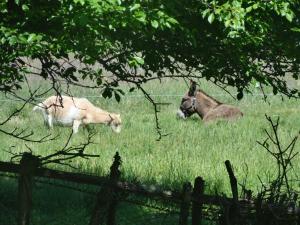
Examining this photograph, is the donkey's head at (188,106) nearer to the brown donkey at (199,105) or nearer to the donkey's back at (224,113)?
the brown donkey at (199,105)

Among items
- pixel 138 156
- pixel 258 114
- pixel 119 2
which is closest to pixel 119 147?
pixel 138 156

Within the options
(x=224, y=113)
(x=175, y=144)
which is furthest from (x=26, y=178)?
(x=224, y=113)

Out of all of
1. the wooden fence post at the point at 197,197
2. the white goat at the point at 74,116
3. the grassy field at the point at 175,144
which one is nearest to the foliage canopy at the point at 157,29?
the wooden fence post at the point at 197,197

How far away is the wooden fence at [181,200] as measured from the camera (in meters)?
4.95

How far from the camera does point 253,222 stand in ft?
16.3

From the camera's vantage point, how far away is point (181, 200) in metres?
5.05

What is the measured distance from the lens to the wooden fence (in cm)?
495

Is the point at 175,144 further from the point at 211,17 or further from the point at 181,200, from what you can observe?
the point at 181,200

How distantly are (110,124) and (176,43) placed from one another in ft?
46.8

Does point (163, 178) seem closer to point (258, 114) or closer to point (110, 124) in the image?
point (110, 124)

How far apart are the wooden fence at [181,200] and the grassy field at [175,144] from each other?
2.72 metres

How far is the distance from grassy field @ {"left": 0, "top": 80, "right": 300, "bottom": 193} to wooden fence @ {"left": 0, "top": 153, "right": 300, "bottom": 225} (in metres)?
2.72

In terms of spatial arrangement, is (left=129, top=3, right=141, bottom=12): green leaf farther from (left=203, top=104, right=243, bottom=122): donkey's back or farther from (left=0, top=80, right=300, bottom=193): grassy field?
(left=203, top=104, right=243, bottom=122): donkey's back

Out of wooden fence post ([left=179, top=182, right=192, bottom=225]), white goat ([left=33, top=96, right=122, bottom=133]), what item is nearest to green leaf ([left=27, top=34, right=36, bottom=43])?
wooden fence post ([left=179, top=182, right=192, bottom=225])
